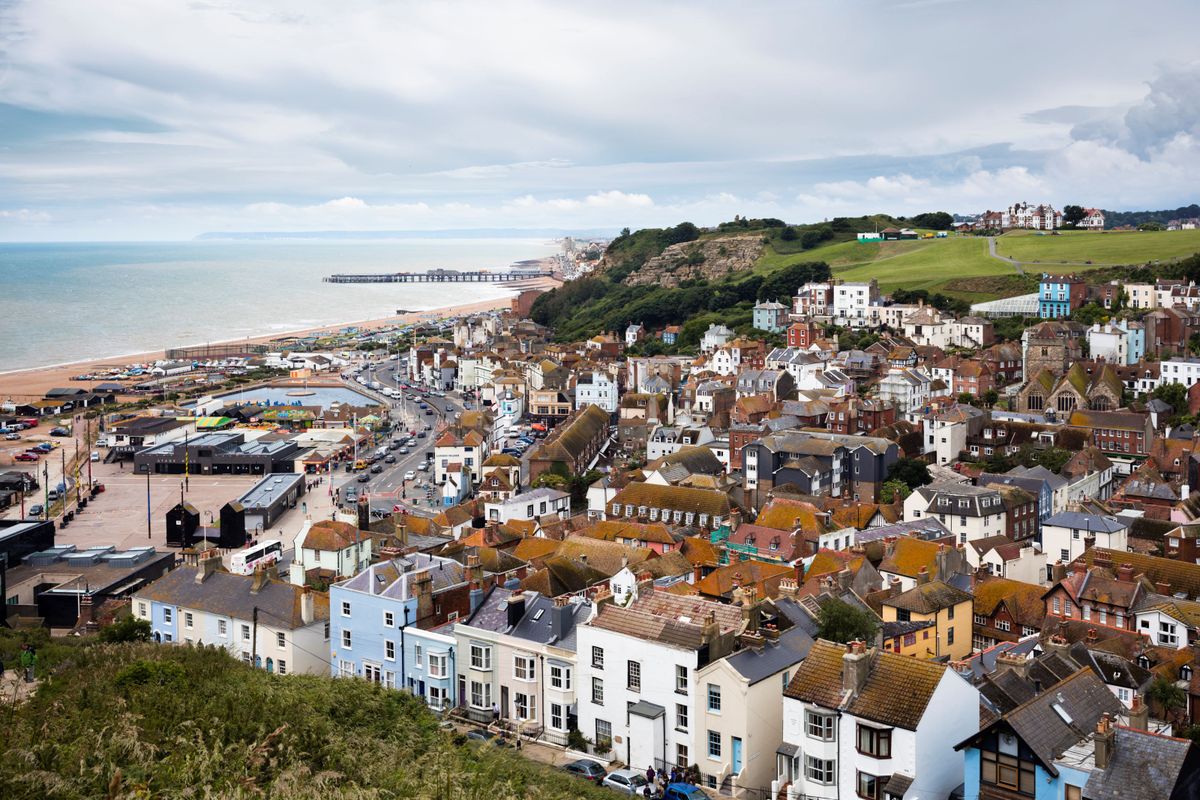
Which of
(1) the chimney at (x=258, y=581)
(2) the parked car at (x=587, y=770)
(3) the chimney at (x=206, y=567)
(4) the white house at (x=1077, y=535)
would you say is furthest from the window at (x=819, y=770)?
(4) the white house at (x=1077, y=535)

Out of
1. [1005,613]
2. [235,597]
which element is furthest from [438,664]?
[1005,613]

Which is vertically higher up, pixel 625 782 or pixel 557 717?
pixel 557 717

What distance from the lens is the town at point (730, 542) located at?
20.3 metres

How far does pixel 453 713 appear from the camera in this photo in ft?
81.5

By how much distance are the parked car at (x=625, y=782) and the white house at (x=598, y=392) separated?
61.4m

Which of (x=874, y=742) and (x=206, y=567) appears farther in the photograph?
(x=206, y=567)

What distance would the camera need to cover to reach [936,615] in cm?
2928

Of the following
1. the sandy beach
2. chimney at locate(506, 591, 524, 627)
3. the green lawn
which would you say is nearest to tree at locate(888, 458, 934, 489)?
chimney at locate(506, 591, 524, 627)

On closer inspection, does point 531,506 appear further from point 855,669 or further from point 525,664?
point 855,669

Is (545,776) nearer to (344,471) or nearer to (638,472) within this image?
(638,472)

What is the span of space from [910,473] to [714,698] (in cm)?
3485

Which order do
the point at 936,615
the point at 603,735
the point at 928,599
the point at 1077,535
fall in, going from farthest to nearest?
the point at 1077,535
the point at 928,599
the point at 936,615
the point at 603,735

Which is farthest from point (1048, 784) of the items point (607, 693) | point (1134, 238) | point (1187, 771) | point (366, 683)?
point (1134, 238)

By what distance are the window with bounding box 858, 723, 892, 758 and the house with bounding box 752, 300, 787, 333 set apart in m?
79.9
